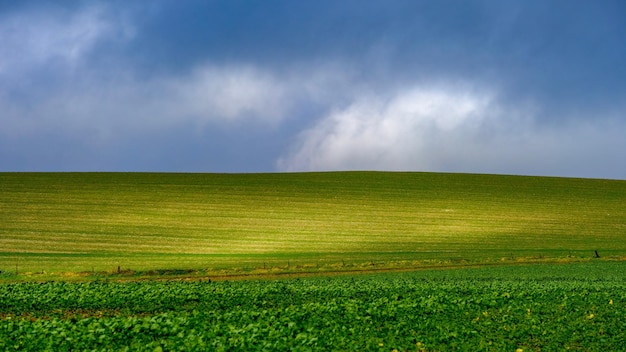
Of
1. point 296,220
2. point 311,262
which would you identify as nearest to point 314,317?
point 311,262

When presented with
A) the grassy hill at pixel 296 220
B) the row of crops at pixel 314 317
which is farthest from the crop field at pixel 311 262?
the grassy hill at pixel 296 220

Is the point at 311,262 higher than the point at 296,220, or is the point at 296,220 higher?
the point at 296,220

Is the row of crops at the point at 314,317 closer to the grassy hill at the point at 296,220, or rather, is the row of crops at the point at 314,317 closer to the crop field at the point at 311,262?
the crop field at the point at 311,262

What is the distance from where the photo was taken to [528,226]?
62.8 metres

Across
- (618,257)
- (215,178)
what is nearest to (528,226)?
(618,257)

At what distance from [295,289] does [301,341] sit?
1240 centimetres

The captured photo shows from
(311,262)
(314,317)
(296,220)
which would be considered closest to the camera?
(314,317)

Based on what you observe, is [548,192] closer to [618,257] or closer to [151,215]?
[618,257]

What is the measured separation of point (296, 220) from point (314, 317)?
41230 mm

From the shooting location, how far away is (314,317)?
21.0m

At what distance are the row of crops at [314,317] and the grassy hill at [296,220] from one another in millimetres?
15879

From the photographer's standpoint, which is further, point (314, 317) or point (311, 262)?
point (311, 262)

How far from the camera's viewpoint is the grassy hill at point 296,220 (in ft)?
165

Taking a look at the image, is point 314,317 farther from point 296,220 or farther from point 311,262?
point 296,220
